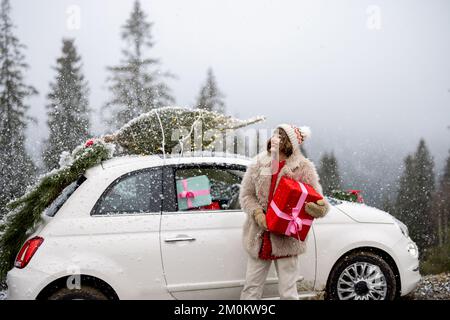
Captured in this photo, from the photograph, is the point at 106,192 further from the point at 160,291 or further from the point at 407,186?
the point at 407,186

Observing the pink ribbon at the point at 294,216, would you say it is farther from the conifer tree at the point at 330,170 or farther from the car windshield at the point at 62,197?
the conifer tree at the point at 330,170

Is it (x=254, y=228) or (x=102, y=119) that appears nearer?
(x=254, y=228)

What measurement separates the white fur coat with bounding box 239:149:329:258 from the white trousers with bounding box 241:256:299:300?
0.38ft

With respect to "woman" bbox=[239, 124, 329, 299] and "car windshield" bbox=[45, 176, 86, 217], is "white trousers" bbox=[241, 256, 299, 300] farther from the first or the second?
"car windshield" bbox=[45, 176, 86, 217]

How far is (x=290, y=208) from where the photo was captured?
4055mm

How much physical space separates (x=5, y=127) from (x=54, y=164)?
22.2ft

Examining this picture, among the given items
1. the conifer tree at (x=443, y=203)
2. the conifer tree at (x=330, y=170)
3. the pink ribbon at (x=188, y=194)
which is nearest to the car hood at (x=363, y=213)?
the pink ribbon at (x=188, y=194)

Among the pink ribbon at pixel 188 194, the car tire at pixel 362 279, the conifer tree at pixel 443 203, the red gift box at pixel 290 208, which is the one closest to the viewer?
the red gift box at pixel 290 208

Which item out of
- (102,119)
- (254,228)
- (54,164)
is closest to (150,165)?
(254,228)

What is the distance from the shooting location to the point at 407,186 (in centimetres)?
4831

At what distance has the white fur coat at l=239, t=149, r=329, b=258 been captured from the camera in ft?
14.1

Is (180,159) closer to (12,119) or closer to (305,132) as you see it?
(305,132)

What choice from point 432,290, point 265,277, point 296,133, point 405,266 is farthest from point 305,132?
point 432,290

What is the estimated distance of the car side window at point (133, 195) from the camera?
450cm
